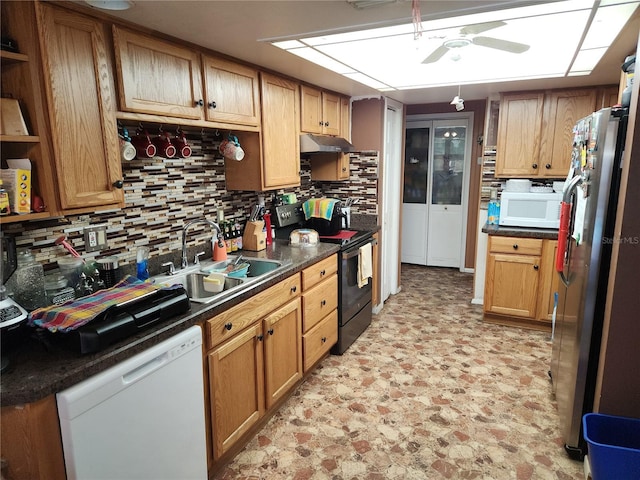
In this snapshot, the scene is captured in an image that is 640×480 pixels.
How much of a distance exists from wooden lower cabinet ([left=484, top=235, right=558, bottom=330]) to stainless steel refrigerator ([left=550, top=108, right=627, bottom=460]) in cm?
123

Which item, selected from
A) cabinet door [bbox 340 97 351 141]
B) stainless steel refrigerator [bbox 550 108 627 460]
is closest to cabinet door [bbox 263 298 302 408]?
stainless steel refrigerator [bbox 550 108 627 460]

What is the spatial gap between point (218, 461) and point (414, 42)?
89.8 inches

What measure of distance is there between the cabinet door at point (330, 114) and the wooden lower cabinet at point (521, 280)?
170cm

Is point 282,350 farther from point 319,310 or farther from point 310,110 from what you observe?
point 310,110

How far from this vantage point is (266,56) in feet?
7.71

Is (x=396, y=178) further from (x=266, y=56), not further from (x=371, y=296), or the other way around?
(x=266, y=56)

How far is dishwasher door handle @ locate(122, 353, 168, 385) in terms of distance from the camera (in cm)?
142

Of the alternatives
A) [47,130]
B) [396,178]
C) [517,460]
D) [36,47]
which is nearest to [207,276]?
[47,130]

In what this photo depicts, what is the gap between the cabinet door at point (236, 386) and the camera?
6.26 ft

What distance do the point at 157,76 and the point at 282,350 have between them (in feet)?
5.29

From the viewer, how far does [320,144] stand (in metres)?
3.15

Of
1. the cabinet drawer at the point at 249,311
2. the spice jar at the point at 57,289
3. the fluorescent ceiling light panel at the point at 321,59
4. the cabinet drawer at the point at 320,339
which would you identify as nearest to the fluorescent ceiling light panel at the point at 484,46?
the fluorescent ceiling light panel at the point at 321,59

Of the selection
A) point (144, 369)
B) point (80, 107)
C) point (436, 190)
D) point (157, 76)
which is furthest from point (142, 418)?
point (436, 190)

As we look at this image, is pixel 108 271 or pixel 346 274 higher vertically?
pixel 108 271
